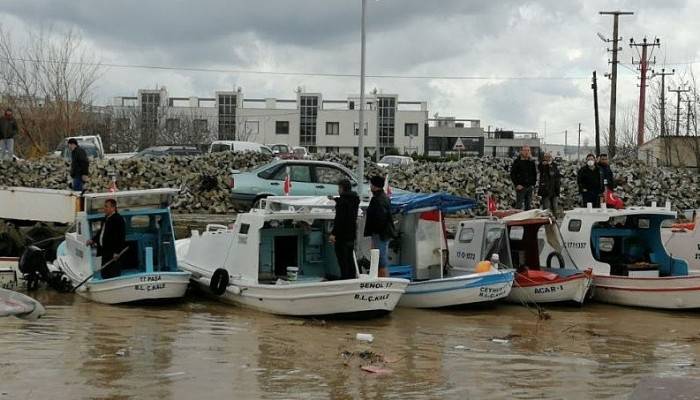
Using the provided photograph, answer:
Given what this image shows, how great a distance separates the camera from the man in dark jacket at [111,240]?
15.9 m

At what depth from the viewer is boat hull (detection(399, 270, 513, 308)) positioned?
15992mm

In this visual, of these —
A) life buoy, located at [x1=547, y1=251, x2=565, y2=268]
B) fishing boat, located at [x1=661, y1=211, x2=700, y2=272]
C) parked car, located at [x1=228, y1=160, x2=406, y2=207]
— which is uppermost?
→ parked car, located at [x1=228, y1=160, x2=406, y2=207]

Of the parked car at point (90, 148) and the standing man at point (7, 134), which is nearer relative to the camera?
the standing man at point (7, 134)

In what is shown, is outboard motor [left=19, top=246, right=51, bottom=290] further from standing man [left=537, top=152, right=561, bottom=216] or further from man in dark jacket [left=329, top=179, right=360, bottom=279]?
standing man [left=537, top=152, right=561, bottom=216]

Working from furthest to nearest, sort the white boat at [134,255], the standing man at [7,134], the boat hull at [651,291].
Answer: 1. the standing man at [7,134]
2. the boat hull at [651,291]
3. the white boat at [134,255]

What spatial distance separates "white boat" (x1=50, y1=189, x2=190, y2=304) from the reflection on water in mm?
309

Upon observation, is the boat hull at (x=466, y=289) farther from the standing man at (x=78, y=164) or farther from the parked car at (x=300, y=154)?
the parked car at (x=300, y=154)

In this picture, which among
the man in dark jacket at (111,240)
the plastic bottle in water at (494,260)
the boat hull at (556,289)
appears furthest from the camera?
the boat hull at (556,289)

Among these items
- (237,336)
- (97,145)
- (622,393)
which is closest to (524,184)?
(237,336)

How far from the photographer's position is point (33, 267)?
17.2 m

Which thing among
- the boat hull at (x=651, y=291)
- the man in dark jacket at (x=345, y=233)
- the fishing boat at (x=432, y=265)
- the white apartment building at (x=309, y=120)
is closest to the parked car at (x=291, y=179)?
the fishing boat at (x=432, y=265)

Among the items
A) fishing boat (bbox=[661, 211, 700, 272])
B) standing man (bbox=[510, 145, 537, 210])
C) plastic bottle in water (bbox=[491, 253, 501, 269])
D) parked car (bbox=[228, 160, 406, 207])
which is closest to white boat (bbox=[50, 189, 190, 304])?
plastic bottle in water (bbox=[491, 253, 501, 269])

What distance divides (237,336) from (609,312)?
23.7 feet

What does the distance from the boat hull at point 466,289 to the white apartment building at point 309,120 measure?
8131 centimetres
